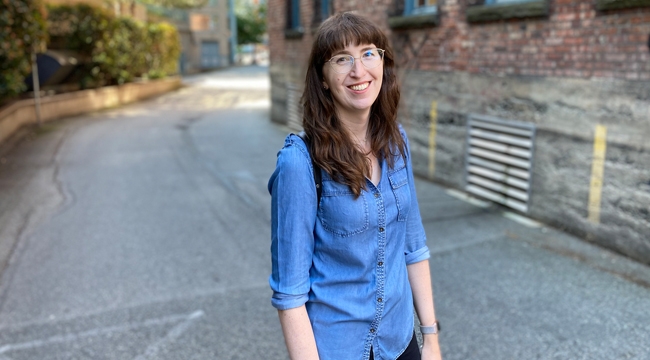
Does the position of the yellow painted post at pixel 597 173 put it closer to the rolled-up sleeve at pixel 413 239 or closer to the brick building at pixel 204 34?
the rolled-up sleeve at pixel 413 239

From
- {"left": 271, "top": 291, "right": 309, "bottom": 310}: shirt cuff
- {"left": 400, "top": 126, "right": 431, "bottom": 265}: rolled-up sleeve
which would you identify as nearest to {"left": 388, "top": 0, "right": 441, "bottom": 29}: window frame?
{"left": 400, "top": 126, "right": 431, "bottom": 265}: rolled-up sleeve

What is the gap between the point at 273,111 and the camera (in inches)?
587

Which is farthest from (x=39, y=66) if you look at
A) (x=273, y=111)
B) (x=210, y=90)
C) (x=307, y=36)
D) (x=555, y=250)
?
(x=555, y=250)

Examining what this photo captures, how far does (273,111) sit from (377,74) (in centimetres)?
1316

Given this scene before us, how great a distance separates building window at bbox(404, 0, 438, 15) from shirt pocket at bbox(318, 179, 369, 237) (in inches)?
256

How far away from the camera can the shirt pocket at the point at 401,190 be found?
76.1 inches

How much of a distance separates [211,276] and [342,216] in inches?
137

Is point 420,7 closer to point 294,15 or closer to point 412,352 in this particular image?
point 294,15

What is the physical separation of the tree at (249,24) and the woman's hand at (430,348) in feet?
205

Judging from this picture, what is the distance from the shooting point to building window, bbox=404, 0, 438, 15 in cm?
798

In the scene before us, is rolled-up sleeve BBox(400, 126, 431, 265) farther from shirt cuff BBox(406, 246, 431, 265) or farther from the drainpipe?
the drainpipe

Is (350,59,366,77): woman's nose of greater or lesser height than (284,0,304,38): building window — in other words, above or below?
below

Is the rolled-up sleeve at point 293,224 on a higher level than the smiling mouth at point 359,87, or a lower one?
lower

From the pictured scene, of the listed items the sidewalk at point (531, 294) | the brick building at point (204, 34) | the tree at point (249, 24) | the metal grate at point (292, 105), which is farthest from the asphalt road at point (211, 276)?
the tree at point (249, 24)
